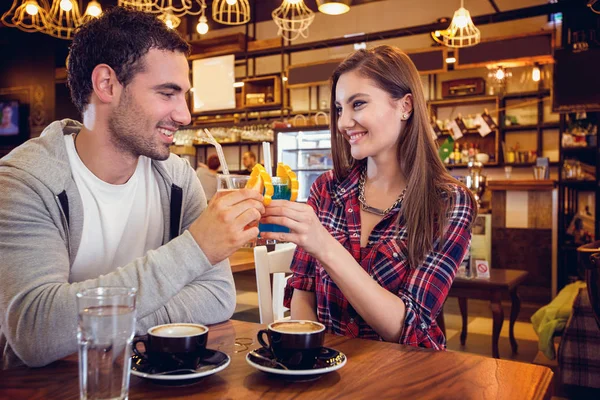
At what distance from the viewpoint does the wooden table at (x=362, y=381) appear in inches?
36.1

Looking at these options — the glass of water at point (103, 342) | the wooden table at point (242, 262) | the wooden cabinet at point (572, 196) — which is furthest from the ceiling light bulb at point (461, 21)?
the glass of water at point (103, 342)

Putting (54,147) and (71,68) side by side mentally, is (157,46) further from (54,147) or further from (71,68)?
(54,147)

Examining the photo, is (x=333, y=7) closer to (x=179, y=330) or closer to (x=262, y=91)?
(x=179, y=330)

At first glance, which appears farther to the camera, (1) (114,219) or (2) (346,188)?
(2) (346,188)

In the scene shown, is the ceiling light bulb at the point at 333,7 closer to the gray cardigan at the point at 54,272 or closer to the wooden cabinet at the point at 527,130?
the gray cardigan at the point at 54,272

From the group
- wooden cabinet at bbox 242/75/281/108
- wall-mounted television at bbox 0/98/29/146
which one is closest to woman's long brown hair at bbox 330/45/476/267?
wooden cabinet at bbox 242/75/281/108

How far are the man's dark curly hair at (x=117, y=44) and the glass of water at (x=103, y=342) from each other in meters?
0.89

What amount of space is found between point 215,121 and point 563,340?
7.53 metres

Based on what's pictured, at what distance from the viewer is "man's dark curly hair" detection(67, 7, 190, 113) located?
4.89 feet

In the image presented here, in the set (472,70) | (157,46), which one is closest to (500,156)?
(472,70)

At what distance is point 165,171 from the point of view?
64.0 inches

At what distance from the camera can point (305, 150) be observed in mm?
6832

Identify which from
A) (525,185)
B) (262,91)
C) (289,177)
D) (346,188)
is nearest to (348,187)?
(346,188)

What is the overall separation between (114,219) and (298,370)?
80 cm
